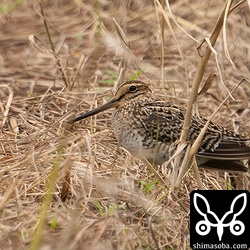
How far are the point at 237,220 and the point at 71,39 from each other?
12.3ft

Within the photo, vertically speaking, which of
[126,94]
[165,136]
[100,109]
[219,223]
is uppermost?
[126,94]

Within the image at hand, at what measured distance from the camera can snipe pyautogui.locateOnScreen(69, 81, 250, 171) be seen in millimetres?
5582

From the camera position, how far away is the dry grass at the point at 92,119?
445 cm

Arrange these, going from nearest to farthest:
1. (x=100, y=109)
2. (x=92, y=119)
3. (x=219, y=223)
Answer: (x=219, y=223) < (x=100, y=109) < (x=92, y=119)

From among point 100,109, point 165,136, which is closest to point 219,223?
point 165,136

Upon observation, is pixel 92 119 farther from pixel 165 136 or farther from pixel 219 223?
pixel 219 223

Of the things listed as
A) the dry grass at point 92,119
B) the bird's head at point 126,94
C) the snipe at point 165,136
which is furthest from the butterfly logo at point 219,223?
the bird's head at point 126,94

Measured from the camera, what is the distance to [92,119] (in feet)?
21.0

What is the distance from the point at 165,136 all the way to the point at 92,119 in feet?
3.01

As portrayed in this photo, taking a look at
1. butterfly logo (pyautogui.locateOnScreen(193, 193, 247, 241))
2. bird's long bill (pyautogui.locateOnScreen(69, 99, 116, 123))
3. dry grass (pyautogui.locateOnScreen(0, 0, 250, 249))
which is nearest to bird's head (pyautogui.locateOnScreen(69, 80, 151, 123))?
bird's long bill (pyautogui.locateOnScreen(69, 99, 116, 123))

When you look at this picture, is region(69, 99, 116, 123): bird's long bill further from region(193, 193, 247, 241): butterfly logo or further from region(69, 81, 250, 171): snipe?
region(193, 193, 247, 241): butterfly logo

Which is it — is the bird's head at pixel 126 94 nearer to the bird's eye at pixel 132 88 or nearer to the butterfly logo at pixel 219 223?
the bird's eye at pixel 132 88

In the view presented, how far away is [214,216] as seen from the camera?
185 inches

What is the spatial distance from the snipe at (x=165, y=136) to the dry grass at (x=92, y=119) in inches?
5.0
